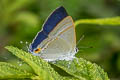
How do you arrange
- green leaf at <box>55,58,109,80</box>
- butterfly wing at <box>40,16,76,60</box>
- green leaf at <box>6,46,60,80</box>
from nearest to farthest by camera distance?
green leaf at <box>6,46,60,80</box>, green leaf at <box>55,58,109,80</box>, butterfly wing at <box>40,16,76,60</box>

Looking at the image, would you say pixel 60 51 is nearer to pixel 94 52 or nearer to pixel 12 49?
pixel 12 49

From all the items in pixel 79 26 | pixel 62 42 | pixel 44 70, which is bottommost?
pixel 44 70

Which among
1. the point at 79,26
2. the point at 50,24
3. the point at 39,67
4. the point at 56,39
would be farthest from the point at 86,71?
the point at 79,26

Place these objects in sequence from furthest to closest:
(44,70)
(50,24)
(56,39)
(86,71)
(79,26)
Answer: (79,26)
(56,39)
(50,24)
(86,71)
(44,70)

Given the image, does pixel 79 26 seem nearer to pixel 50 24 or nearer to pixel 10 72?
pixel 50 24

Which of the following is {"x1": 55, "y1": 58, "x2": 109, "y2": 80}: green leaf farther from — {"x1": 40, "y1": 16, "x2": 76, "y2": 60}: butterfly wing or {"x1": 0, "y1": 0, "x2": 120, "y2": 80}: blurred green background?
{"x1": 0, "y1": 0, "x2": 120, "y2": 80}: blurred green background

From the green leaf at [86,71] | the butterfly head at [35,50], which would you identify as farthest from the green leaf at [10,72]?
the butterfly head at [35,50]

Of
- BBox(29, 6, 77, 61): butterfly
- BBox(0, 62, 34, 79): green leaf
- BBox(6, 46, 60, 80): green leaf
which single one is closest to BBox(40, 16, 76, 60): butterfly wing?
BBox(29, 6, 77, 61): butterfly
